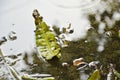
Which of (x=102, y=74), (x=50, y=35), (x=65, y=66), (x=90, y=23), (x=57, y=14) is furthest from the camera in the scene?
(x=57, y=14)

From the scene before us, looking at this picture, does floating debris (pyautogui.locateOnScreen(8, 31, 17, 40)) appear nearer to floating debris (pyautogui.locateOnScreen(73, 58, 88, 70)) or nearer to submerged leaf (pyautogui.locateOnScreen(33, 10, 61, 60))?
submerged leaf (pyautogui.locateOnScreen(33, 10, 61, 60))

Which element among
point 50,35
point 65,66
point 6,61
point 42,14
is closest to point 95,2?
point 42,14

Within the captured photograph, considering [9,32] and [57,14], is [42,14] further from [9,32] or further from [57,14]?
[9,32]

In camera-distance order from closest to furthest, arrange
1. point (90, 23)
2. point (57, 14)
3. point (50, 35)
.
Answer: point (50, 35) → point (90, 23) → point (57, 14)

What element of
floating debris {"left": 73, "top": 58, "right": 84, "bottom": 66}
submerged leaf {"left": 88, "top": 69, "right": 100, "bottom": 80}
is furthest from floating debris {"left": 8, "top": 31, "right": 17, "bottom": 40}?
submerged leaf {"left": 88, "top": 69, "right": 100, "bottom": 80}

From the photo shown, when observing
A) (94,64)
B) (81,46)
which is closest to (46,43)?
(81,46)

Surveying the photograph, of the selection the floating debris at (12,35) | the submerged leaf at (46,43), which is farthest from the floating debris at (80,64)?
the floating debris at (12,35)
